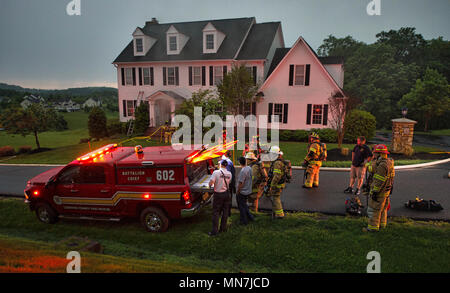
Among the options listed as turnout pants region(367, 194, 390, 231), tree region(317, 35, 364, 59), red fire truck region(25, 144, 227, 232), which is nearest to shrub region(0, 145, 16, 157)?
red fire truck region(25, 144, 227, 232)

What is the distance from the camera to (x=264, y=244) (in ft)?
21.0

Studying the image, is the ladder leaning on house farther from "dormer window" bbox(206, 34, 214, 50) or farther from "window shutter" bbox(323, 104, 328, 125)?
"window shutter" bbox(323, 104, 328, 125)

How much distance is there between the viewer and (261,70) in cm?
2523

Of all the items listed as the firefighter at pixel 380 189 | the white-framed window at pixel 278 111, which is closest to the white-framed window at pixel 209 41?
the white-framed window at pixel 278 111

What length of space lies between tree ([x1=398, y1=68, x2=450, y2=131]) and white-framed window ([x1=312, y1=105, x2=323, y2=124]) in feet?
68.1

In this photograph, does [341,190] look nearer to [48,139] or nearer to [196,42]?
[196,42]

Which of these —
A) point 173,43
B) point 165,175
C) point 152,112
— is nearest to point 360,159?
point 165,175

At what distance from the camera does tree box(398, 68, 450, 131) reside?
35281 millimetres

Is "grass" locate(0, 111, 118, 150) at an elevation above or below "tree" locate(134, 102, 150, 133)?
below

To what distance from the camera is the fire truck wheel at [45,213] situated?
812 centimetres

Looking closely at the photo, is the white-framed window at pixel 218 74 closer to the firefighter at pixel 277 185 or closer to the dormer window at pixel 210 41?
the dormer window at pixel 210 41

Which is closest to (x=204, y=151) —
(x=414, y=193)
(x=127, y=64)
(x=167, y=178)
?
(x=167, y=178)

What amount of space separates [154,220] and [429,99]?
130ft

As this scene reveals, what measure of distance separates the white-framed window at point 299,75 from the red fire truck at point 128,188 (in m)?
17.5
